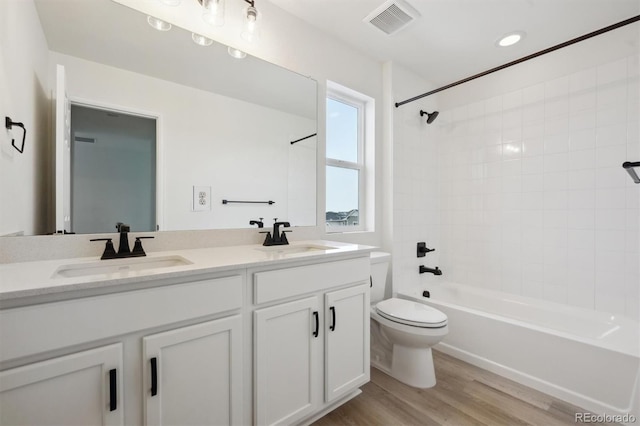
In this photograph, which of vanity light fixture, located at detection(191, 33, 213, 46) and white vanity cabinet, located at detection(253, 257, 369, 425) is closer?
white vanity cabinet, located at detection(253, 257, 369, 425)

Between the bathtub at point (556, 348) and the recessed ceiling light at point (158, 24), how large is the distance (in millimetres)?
2493

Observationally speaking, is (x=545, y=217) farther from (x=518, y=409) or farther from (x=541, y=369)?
(x=518, y=409)

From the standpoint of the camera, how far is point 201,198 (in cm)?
154

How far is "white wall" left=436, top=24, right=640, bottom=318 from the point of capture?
199 centimetres

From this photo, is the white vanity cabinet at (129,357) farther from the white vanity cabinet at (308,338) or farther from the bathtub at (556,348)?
the bathtub at (556,348)

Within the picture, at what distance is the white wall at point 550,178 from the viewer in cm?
199

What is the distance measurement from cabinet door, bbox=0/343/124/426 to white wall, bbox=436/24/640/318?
2877mm

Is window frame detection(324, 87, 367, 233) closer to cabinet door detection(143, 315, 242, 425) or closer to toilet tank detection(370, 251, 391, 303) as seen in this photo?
toilet tank detection(370, 251, 391, 303)

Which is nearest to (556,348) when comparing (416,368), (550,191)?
(416,368)

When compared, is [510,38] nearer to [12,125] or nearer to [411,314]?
[411,314]

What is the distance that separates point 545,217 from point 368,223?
4.78 ft

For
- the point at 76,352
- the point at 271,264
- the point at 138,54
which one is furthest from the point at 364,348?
the point at 138,54

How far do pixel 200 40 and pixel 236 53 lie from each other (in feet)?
0.67

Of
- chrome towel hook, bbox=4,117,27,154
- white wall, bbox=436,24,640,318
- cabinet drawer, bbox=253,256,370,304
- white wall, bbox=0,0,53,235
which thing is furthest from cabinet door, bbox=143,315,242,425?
white wall, bbox=436,24,640,318
